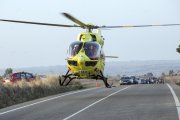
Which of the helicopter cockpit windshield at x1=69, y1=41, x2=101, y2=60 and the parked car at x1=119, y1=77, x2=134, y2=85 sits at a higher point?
the helicopter cockpit windshield at x1=69, y1=41, x2=101, y2=60

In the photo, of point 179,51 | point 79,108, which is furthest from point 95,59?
point 179,51

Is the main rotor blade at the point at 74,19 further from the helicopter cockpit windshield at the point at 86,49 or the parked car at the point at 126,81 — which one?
the parked car at the point at 126,81

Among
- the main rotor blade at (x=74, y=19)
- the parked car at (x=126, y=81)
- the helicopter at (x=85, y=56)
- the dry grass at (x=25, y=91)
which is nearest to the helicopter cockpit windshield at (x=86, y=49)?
the helicopter at (x=85, y=56)

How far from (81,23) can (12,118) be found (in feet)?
33.7

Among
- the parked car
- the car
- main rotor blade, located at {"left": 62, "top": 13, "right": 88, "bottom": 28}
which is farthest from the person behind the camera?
the parked car

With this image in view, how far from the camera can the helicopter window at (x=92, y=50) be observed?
97.0 ft

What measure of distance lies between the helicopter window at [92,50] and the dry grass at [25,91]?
4.50 m

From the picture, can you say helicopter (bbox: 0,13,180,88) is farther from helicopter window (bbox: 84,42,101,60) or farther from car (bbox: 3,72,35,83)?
car (bbox: 3,72,35,83)

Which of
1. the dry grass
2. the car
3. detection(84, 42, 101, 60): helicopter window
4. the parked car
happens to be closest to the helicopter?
detection(84, 42, 101, 60): helicopter window

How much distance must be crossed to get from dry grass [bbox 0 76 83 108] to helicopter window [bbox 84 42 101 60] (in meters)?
4.50

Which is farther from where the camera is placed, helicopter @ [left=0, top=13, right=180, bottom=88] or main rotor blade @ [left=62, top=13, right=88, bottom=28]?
helicopter @ [left=0, top=13, right=180, bottom=88]

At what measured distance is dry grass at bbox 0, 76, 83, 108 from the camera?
95.9ft

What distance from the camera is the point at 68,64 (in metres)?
29.8

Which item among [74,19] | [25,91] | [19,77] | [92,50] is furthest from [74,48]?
[19,77]
